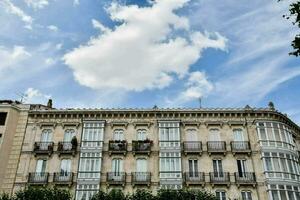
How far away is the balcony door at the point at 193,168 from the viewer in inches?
1320

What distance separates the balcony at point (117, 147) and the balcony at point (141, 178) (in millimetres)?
2589

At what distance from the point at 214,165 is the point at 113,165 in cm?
1009

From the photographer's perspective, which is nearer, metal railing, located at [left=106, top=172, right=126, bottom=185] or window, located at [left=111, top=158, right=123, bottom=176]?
metal railing, located at [left=106, top=172, right=126, bottom=185]

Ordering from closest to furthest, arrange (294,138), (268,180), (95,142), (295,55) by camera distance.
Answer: (295,55)
(268,180)
(95,142)
(294,138)

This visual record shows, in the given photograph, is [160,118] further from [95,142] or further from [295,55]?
[295,55]

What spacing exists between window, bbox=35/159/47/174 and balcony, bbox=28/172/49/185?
39cm

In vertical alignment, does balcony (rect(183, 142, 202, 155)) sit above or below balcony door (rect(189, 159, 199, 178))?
above

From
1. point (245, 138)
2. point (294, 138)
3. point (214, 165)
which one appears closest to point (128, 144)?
point (214, 165)

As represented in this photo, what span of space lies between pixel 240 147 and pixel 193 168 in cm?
530

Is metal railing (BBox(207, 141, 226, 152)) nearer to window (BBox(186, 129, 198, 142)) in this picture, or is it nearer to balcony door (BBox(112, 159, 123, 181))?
window (BBox(186, 129, 198, 142))

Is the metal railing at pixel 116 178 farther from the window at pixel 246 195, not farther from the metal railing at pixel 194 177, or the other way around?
the window at pixel 246 195

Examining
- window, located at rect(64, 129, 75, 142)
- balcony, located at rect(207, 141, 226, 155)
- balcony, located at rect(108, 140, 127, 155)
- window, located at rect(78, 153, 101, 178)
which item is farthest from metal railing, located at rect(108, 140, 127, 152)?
balcony, located at rect(207, 141, 226, 155)

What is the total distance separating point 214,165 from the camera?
34125 millimetres

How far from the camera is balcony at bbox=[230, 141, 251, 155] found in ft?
112
